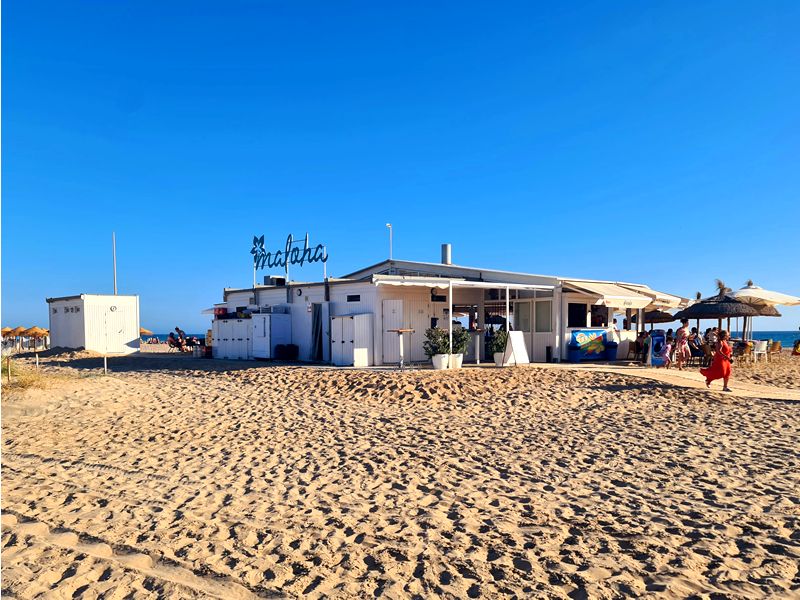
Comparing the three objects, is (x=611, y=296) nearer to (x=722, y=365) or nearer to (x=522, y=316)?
(x=522, y=316)

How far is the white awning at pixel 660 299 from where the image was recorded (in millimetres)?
19097

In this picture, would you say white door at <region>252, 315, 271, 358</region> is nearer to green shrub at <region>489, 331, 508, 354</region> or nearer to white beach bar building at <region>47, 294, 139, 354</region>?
green shrub at <region>489, 331, 508, 354</region>

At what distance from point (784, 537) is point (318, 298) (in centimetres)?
1524

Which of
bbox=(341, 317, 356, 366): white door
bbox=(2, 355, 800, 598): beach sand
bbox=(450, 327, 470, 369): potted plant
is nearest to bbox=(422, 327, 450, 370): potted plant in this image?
bbox=(450, 327, 470, 369): potted plant

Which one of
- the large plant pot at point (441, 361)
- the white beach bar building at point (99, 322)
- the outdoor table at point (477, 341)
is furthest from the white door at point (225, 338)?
the large plant pot at point (441, 361)

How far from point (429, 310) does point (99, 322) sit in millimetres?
15708

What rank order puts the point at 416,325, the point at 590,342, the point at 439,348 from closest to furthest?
the point at 439,348, the point at 416,325, the point at 590,342

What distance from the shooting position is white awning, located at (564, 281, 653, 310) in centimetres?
1659

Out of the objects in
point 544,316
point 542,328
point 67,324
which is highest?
point 544,316

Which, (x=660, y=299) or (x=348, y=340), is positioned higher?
(x=660, y=299)

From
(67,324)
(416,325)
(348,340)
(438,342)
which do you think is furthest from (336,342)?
(67,324)

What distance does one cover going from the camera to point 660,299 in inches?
754

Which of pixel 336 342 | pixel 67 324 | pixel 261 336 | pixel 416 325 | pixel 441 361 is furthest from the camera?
pixel 67 324

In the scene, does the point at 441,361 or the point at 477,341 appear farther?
the point at 477,341
